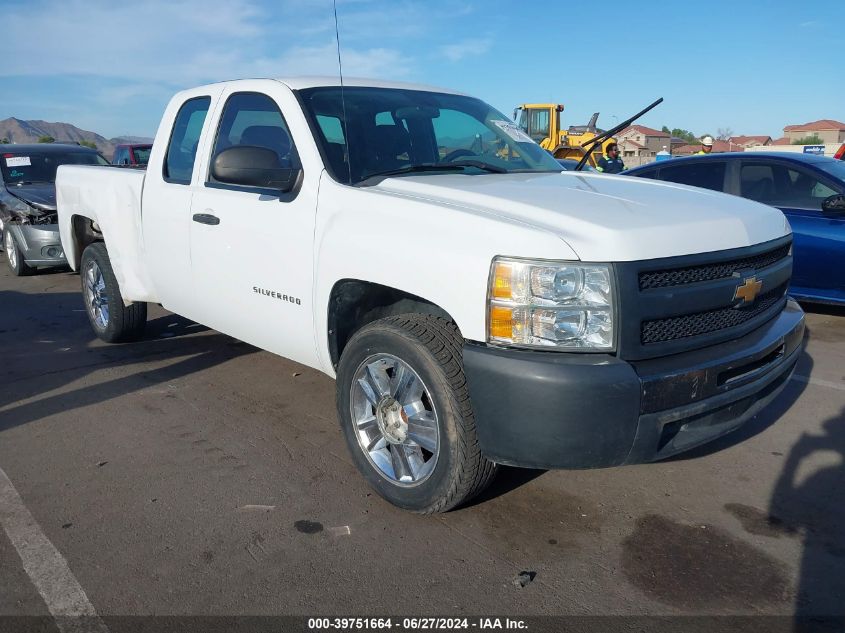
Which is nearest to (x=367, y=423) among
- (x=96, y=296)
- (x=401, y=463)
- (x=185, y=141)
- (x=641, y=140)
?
(x=401, y=463)

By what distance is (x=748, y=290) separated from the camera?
3020 millimetres

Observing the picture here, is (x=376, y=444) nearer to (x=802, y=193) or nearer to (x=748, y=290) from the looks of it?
(x=748, y=290)

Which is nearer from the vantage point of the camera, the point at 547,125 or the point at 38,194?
the point at 38,194

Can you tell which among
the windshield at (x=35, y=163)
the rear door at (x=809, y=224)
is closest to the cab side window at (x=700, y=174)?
the rear door at (x=809, y=224)

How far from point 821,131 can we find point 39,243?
7847cm

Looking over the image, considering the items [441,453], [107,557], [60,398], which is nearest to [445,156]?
[441,453]

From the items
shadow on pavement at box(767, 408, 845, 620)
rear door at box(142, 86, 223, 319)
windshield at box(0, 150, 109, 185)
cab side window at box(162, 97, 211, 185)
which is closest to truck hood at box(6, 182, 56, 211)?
windshield at box(0, 150, 109, 185)

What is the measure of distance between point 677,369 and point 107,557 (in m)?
2.40

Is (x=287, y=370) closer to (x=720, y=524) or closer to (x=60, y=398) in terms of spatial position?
(x=60, y=398)

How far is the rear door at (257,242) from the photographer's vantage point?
361 centimetres

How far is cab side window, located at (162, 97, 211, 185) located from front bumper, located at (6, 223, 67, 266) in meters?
5.26

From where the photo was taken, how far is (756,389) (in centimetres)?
304

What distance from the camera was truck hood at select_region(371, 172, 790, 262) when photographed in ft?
8.69

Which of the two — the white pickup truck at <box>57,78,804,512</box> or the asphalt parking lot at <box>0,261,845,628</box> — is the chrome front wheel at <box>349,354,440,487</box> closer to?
the white pickup truck at <box>57,78,804,512</box>
